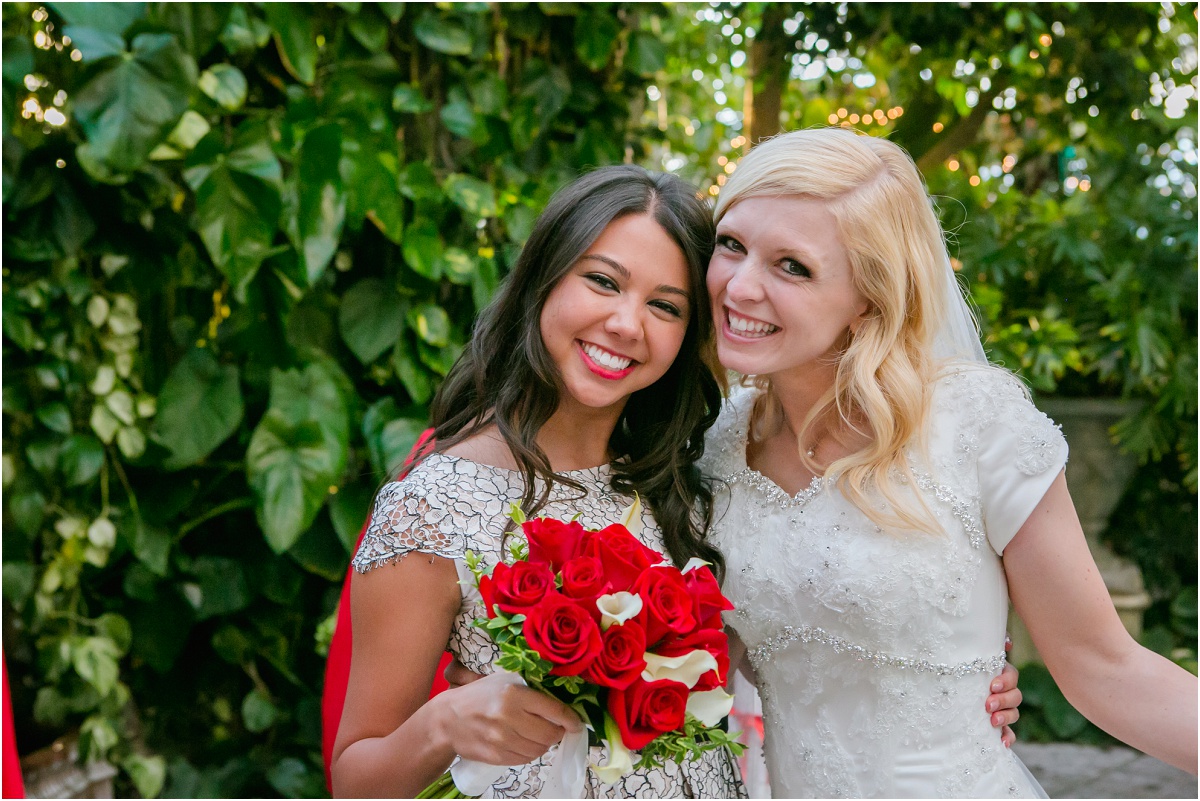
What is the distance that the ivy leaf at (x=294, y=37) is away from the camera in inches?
89.0

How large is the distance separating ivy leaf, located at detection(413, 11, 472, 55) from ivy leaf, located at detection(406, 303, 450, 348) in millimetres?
643

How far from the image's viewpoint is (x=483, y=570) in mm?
1387

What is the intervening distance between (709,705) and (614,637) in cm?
14

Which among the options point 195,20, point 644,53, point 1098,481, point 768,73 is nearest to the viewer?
point 195,20

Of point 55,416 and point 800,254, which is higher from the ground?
point 800,254

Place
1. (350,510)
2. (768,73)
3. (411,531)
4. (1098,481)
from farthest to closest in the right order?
(1098,481) → (768,73) → (350,510) → (411,531)

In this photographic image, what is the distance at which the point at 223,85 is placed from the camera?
88.4 inches

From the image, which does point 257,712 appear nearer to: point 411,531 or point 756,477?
point 411,531

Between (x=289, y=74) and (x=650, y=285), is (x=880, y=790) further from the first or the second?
(x=289, y=74)

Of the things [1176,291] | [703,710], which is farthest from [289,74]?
[1176,291]

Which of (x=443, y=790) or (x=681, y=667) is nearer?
(x=681, y=667)

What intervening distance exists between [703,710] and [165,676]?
2.14 meters

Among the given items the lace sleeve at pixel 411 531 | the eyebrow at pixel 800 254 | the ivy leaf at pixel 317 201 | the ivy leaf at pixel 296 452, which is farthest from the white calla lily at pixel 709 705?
the ivy leaf at pixel 317 201

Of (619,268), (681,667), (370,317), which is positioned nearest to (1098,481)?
(370,317)
